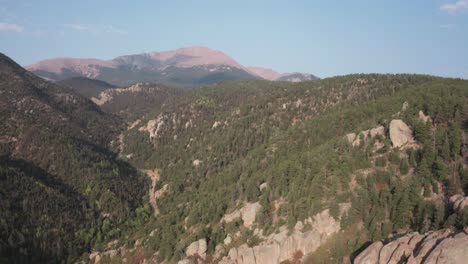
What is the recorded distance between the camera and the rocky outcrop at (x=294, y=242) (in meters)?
74.2

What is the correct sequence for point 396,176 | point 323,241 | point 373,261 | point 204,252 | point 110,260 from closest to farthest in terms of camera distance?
point 373,261 → point 323,241 → point 396,176 → point 204,252 → point 110,260

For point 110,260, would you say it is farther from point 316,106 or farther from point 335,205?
point 316,106

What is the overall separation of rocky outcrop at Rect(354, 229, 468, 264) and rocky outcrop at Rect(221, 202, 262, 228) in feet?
109

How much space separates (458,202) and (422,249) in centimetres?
1672

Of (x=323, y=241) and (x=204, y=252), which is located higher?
(x=323, y=241)

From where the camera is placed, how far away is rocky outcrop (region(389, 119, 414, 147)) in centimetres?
8800

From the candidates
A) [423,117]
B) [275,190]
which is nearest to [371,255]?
[275,190]

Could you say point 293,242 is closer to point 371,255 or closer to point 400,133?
point 371,255

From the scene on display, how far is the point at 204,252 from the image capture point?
87875mm

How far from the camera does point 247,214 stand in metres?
92.5

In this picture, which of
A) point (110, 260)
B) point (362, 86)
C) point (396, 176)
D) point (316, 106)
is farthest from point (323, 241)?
point (362, 86)

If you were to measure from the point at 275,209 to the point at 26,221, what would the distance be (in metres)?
91.5

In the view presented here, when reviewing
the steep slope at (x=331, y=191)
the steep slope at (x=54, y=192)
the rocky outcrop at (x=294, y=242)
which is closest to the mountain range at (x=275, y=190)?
the rocky outcrop at (x=294, y=242)

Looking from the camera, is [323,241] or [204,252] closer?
[323,241]
